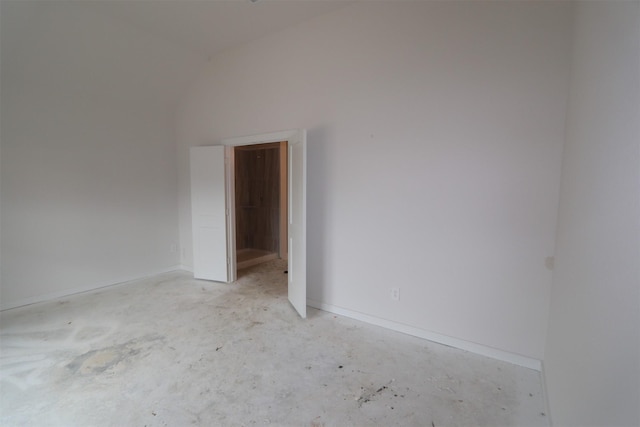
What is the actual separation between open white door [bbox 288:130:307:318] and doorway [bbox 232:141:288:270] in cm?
214

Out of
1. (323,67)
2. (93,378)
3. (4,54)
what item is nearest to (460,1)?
(323,67)

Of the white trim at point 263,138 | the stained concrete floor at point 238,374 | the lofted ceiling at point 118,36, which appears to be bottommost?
the stained concrete floor at point 238,374

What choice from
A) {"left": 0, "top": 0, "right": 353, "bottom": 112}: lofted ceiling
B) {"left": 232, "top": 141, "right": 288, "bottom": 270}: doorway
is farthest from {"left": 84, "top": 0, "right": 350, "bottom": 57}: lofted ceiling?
{"left": 232, "top": 141, "right": 288, "bottom": 270}: doorway

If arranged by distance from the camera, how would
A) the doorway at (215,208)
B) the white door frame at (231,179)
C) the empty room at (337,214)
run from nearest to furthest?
the empty room at (337,214)
the white door frame at (231,179)
the doorway at (215,208)

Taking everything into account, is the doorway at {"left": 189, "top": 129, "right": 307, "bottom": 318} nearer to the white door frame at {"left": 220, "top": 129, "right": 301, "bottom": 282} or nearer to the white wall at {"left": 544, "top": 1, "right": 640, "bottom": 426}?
the white door frame at {"left": 220, "top": 129, "right": 301, "bottom": 282}

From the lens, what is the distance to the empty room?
4.69 feet

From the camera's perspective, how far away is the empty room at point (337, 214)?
143 cm

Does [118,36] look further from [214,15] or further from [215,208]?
[215,208]

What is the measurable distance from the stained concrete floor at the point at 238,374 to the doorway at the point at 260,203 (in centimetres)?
257

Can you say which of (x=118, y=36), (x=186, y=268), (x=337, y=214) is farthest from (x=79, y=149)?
(x=337, y=214)

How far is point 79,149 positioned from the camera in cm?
363

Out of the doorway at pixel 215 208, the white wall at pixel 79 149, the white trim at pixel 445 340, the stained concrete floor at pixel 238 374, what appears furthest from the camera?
the doorway at pixel 215 208

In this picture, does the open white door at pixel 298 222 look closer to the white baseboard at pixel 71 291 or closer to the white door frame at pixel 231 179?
the white door frame at pixel 231 179

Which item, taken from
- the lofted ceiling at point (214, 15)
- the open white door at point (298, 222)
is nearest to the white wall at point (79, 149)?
the lofted ceiling at point (214, 15)
